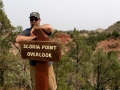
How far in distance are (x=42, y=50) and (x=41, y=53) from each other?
0.05 m

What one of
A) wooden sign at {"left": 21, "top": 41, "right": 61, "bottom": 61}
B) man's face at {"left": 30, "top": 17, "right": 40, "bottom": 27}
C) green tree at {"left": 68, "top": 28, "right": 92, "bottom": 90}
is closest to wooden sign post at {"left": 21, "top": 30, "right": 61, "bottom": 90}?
wooden sign at {"left": 21, "top": 41, "right": 61, "bottom": 61}

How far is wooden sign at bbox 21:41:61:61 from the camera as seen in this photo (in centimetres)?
318

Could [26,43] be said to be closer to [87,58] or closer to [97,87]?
[87,58]

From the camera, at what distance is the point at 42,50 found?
326cm

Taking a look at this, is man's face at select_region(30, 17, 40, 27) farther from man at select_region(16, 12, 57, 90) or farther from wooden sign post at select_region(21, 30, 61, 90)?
Result: wooden sign post at select_region(21, 30, 61, 90)

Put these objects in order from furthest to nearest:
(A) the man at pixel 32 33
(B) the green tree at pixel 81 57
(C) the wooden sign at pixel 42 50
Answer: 1. (B) the green tree at pixel 81 57
2. (A) the man at pixel 32 33
3. (C) the wooden sign at pixel 42 50

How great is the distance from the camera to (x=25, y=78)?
32.3 ft

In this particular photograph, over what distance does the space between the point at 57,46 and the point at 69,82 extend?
14.7 m

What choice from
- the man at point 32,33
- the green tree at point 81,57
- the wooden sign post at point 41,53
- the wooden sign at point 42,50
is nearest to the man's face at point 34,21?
the man at point 32,33

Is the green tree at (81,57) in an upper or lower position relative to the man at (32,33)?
lower

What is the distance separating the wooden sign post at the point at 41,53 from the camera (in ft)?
10.5

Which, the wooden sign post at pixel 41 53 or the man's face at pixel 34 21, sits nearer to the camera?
the wooden sign post at pixel 41 53

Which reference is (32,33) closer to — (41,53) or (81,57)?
(41,53)

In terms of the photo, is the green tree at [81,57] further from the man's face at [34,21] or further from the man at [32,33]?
the man's face at [34,21]
